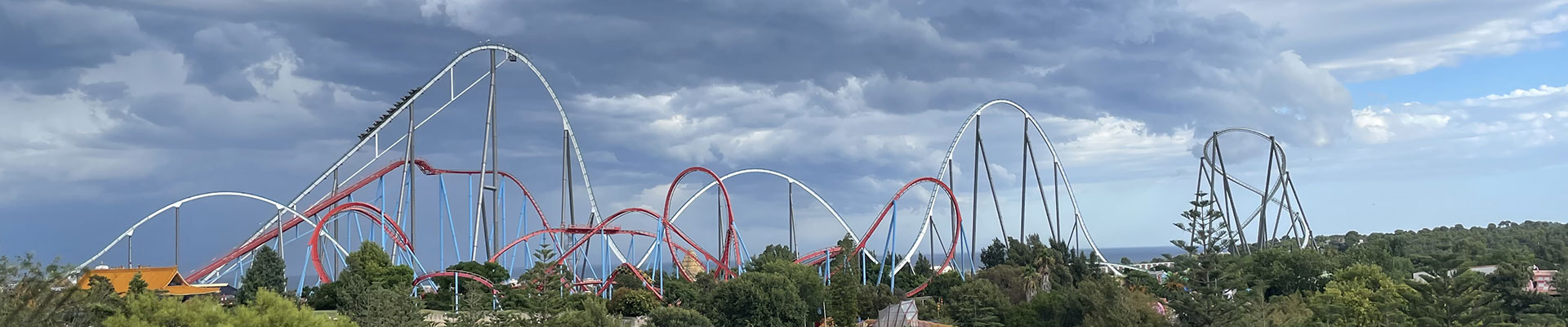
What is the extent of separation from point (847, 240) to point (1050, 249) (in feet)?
28.5

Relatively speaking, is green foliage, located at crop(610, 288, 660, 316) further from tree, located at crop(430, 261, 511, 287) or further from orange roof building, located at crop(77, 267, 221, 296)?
orange roof building, located at crop(77, 267, 221, 296)

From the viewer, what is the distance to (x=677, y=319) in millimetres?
30250

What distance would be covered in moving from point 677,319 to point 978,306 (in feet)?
30.7

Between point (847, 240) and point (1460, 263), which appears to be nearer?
point (1460, 263)

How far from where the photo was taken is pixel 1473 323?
2552 centimetres

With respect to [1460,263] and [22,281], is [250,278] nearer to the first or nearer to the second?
[22,281]

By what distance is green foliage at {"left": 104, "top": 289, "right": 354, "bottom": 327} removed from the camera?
2292cm

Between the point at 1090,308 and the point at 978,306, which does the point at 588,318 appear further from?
the point at 1090,308

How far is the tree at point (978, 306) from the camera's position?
111 feet

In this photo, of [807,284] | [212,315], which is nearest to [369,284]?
[212,315]

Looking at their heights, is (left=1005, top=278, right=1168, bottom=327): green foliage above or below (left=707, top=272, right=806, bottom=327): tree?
below

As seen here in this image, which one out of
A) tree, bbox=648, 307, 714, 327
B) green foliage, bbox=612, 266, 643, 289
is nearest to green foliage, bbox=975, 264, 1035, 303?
green foliage, bbox=612, 266, 643, 289

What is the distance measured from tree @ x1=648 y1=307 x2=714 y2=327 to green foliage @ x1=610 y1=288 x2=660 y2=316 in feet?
13.0

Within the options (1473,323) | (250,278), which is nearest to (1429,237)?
(1473,323)
